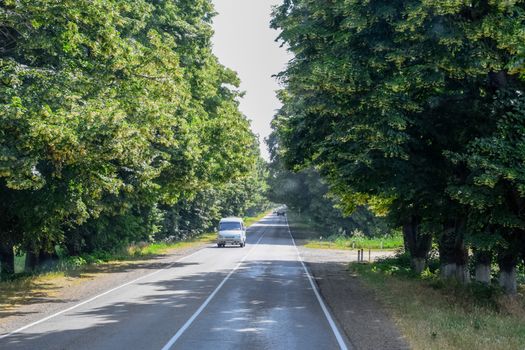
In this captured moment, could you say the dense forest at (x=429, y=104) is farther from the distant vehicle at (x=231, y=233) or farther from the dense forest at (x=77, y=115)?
the distant vehicle at (x=231, y=233)

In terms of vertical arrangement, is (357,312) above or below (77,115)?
below

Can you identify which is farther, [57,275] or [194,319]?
[57,275]

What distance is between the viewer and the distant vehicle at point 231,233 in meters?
46.6

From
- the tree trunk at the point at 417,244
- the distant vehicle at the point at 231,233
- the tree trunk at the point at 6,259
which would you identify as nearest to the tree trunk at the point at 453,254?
the tree trunk at the point at 417,244

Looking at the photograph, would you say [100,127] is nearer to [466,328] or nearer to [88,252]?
[466,328]

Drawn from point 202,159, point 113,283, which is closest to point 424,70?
point 113,283

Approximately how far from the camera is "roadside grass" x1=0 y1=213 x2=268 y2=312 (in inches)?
719

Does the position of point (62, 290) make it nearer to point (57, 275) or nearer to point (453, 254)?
point (57, 275)

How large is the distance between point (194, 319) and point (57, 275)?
11.9 m

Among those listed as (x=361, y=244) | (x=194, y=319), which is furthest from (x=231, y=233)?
(x=194, y=319)

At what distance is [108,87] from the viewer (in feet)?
57.8

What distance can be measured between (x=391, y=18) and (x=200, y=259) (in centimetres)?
2250

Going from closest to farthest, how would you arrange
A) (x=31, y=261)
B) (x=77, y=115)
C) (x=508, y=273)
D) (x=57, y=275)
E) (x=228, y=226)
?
1. (x=77, y=115)
2. (x=508, y=273)
3. (x=57, y=275)
4. (x=31, y=261)
5. (x=228, y=226)

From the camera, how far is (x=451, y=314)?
14750 mm
